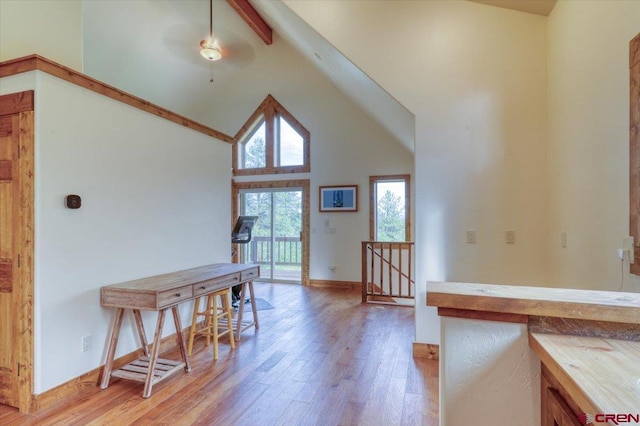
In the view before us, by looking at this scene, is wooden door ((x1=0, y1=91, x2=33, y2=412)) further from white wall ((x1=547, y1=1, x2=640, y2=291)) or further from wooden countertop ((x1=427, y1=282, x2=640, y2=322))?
white wall ((x1=547, y1=1, x2=640, y2=291))

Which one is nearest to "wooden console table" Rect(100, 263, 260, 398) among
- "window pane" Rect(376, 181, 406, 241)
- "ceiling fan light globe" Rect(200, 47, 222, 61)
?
"ceiling fan light globe" Rect(200, 47, 222, 61)

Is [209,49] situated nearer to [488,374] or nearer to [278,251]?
[278,251]

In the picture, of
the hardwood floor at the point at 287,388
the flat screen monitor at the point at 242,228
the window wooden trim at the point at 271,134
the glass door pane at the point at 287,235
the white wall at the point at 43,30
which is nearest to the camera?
the hardwood floor at the point at 287,388

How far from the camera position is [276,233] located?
22.1ft

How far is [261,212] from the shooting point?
685cm

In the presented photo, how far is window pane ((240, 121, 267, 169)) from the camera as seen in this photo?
681 cm

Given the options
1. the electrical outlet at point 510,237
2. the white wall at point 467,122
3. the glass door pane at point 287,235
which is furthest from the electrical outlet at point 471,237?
the glass door pane at point 287,235

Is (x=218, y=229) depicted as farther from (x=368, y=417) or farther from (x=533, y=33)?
(x=533, y=33)

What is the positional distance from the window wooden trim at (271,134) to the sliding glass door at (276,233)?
41cm

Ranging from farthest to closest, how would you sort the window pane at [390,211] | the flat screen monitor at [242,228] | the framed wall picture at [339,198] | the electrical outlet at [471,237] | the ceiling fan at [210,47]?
the framed wall picture at [339,198], the window pane at [390,211], the flat screen monitor at [242,228], the ceiling fan at [210,47], the electrical outlet at [471,237]

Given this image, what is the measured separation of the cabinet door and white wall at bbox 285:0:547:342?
204 cm

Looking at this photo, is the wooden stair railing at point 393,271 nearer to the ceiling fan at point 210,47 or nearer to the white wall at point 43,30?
the ceiling fan at point 210,47

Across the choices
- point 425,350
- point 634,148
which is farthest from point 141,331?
point 634,148

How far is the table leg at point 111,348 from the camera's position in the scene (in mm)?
2463
